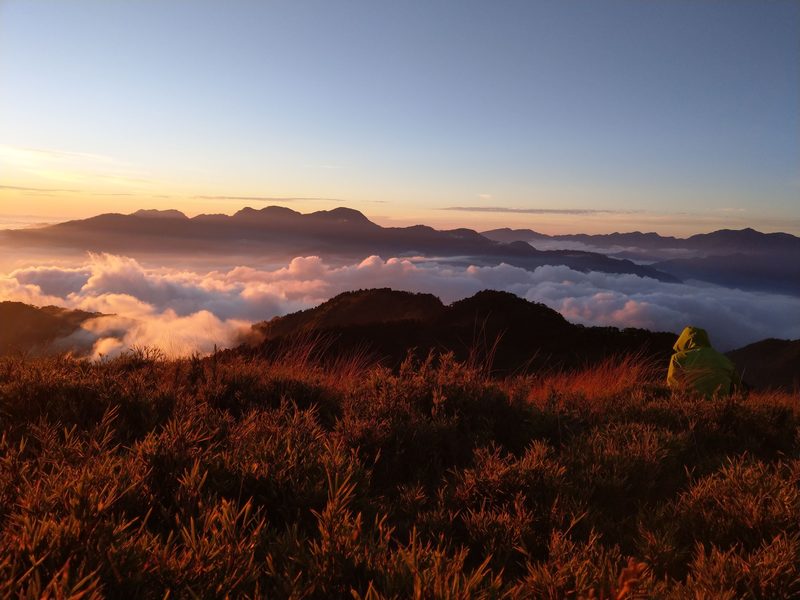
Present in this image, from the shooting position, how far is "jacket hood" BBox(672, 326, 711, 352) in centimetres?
903

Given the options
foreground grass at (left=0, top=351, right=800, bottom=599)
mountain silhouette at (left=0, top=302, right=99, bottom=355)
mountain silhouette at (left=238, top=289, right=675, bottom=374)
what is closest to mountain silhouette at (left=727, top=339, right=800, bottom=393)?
mountain silhouette at (left=238, top=289, right=675, bottom=374)

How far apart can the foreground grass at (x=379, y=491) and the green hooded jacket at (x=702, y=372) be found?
3.56 ft

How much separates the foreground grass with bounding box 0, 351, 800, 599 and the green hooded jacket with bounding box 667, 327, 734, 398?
42.7 inches

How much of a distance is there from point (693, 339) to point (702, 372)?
62.5 inches

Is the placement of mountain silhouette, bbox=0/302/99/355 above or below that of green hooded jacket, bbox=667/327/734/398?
below

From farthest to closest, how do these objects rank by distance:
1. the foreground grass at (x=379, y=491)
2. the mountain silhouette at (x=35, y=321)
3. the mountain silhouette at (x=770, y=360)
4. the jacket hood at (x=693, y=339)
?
1. the mountain silhouette at (x=35, y=321)
2. the mountain silhouette at (x=770, y=360)
3. the jacket hood at (x=693, y=339)
4. the foreground grass at (x=379, y=491)

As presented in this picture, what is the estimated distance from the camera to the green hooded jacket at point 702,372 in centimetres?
757

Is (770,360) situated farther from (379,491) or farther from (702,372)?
(379,491)

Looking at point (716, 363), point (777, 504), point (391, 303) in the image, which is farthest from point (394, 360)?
point (777, 504)

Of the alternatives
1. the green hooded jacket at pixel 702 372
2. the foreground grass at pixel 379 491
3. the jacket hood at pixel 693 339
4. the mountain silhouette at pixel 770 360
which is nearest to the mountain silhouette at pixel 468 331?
the jacket hood at pixel 693 339

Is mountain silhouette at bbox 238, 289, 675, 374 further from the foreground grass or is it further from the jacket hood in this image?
the foreground grass

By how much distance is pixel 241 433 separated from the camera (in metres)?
3.96

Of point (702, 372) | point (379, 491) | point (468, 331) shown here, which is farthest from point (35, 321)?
point (702, 372)

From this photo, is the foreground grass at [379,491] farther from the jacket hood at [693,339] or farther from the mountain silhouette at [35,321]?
the mountain silhouette at [35,321]
